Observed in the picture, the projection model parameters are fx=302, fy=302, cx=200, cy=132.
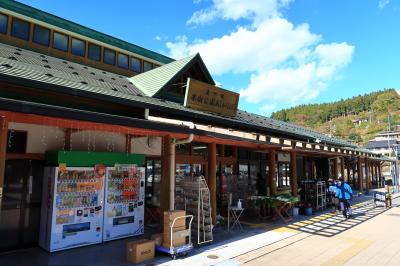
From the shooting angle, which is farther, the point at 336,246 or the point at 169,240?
the point at 336,246

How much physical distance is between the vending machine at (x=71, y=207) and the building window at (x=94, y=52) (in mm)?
6354

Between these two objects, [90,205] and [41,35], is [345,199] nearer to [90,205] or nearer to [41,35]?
[90,205]

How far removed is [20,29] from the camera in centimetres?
1084

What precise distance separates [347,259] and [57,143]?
796 cm

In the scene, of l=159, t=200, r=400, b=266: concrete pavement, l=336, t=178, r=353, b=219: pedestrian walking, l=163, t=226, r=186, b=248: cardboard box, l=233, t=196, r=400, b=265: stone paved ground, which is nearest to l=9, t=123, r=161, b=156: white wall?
l=163, t=226, r=186, b=248: cardboard box

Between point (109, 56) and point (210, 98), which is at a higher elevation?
point (109, 56)

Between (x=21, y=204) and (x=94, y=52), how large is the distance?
7.41 m

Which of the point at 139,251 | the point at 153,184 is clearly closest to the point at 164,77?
the point at 153,184

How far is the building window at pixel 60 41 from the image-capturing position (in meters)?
11.8

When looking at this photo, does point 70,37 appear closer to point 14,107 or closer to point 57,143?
point 57,143

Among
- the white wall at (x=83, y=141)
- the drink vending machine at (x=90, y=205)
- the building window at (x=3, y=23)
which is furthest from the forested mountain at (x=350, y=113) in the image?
the building window at (x=3, y=23)

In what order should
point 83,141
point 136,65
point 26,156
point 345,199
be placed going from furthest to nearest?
1. point 136,65
2. point 345,199
3. point 83,141
4. point 26,156

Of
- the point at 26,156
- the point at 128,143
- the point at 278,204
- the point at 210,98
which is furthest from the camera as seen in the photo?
the point at 278,204

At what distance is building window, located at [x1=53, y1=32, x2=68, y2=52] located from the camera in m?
11.8
